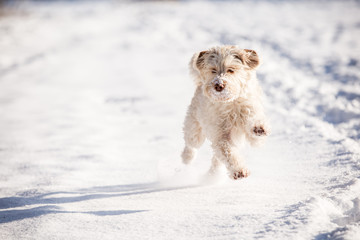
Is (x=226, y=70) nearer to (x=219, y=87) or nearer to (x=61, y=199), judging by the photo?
(x=219, y=87)

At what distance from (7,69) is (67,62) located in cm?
194

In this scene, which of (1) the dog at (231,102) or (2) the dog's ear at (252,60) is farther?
(2) the dog's ear at (252,60)

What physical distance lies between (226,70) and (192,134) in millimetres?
1050

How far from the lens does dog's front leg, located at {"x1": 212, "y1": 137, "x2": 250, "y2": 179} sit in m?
2.99

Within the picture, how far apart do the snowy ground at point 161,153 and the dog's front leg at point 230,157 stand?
334 millimetres

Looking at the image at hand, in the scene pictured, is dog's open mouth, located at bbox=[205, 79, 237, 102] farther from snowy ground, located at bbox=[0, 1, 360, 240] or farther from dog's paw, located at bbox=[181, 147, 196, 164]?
dog's paw, located at bbox=[181, 147, 196, 164]

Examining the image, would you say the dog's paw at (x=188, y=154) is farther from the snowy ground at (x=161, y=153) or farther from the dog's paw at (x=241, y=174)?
the dog's paw at (x=241, y=174)

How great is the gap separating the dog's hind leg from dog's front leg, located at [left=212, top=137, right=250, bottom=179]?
583mm

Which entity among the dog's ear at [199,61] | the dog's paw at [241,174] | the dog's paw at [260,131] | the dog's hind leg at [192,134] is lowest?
the dog's paw at [241,174]

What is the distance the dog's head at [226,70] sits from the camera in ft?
10.2

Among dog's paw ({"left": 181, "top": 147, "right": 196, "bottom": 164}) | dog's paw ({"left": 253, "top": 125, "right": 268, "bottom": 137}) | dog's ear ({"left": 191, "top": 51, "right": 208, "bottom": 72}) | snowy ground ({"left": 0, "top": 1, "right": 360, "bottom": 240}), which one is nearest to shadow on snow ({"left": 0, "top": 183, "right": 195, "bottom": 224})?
snowy ground ({"left": 0, "top": 1, "right": 360, "bottom": 240})

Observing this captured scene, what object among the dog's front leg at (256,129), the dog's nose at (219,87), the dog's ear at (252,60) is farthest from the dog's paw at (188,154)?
the dog's ear at (252,60)

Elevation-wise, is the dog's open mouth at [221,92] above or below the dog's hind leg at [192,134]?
above

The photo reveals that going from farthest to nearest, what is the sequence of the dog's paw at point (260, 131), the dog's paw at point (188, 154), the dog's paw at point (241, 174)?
the dog's paw at point (188, 154), the dog's paw at point (260, 131), the dog's paw at point (241, 174)
